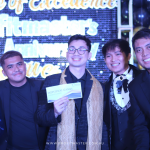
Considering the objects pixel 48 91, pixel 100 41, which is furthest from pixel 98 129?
pixel 100 41

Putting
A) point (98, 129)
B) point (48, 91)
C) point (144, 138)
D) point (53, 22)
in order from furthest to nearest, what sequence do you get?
1. point (53, 22)
2. point (98, 129)
3. point (48, 91)
4. point (144, 138)

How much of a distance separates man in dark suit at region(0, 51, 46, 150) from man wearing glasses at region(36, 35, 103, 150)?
18 centimetres

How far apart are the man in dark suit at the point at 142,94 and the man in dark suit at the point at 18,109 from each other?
→ 3.53ft

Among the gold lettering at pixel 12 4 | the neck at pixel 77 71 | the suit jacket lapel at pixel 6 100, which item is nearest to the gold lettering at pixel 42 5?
Result: the gold lettering at pixel 12 4

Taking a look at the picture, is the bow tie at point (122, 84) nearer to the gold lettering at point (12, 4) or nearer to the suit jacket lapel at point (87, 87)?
the suit jacket lapel at point (87, 87)

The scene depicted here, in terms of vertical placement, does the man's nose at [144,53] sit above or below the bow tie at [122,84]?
above

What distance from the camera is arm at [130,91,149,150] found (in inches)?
65.4

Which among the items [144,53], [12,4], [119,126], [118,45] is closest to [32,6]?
[12,4]

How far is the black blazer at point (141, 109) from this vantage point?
66.2 inches

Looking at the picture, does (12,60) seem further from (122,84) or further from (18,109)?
(122,84)

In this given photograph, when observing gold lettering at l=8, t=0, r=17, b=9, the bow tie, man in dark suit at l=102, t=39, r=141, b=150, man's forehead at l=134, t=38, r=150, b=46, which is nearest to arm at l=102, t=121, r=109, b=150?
man in dark suit at l=102, t=39, r=141, b=150

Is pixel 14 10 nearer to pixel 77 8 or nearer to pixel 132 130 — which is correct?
pixel 77 8

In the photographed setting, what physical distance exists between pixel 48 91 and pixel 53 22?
50.6 inches

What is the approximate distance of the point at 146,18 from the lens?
265 cm
